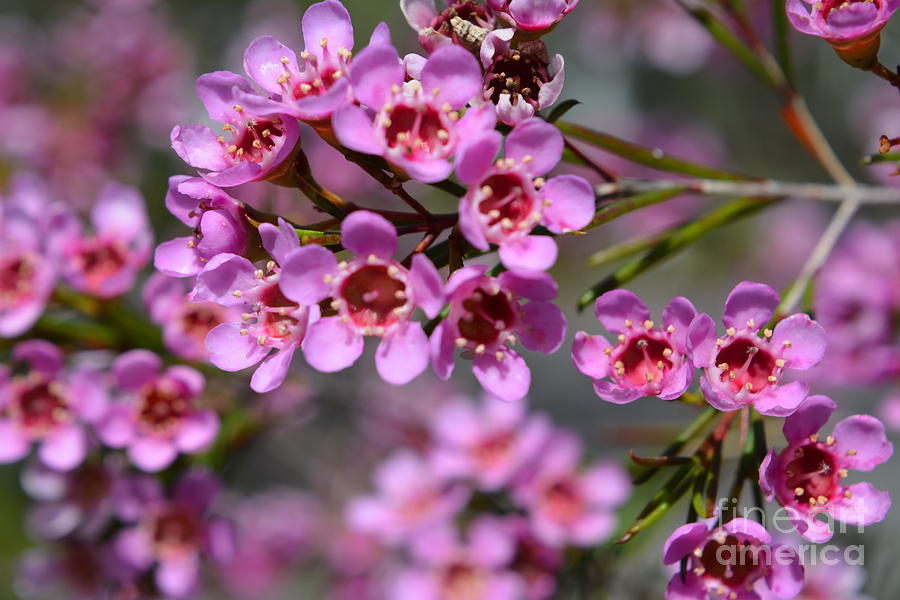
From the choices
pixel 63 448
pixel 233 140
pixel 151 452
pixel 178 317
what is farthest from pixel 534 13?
pixel 63 448

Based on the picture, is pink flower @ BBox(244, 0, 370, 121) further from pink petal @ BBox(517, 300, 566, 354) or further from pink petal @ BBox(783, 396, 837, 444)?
pink petal @ BBox(783, 396, 837, 444)

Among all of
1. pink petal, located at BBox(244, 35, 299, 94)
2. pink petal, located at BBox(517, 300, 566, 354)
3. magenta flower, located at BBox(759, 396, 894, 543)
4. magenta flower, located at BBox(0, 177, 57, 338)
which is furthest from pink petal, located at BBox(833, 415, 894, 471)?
magenta flower, located at BBox(0, 177, 57, 338)

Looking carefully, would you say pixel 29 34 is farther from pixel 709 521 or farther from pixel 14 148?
pixel 709 521

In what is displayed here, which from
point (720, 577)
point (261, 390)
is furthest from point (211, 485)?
point (720, 577)

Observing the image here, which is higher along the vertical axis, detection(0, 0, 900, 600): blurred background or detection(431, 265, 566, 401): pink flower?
detection(431, 265, 566, 401): pink flower

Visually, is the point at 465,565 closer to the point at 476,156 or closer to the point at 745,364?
the point at 745,364

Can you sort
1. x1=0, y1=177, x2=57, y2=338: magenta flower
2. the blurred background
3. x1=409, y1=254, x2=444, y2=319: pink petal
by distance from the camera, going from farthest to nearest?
1. the blurred background
2. x1=0, y1=177, x2=57, y2=338: magenta flower
3. x1=409, y1=254, x2=444, y2=319: pink petal
